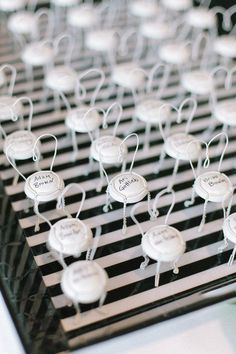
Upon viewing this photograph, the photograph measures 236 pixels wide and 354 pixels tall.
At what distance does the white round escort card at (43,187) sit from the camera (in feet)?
2.99

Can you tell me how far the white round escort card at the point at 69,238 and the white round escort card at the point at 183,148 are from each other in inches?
11.5

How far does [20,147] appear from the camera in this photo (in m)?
1.00

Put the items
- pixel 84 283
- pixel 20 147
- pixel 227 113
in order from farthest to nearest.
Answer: pixel 227 113, pixel 20 147, pixel 84 283

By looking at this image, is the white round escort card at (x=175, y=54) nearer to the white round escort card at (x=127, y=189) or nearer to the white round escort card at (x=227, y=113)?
the white round escort card at (x=227, y=113)

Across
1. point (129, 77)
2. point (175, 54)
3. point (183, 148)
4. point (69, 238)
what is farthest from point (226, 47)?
point (69, 238)

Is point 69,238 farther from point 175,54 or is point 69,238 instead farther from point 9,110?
point 175,54

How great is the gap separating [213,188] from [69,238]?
0.29m

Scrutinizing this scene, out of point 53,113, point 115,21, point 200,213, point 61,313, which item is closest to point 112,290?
point 61,313

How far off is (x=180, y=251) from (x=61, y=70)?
61cm

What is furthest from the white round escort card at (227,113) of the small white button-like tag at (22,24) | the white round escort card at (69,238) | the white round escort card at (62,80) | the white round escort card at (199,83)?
the small white button-like tag at (22,24)

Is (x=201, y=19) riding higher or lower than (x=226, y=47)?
higher

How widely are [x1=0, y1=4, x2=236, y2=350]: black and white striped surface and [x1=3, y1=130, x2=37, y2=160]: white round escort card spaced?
0.10 metres

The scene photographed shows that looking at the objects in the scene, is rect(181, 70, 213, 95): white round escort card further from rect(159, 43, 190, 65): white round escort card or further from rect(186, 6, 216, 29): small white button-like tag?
rect(186, 6, 216, 29): small white button-like tag

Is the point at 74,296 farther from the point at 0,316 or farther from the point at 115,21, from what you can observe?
the point at 115,21
